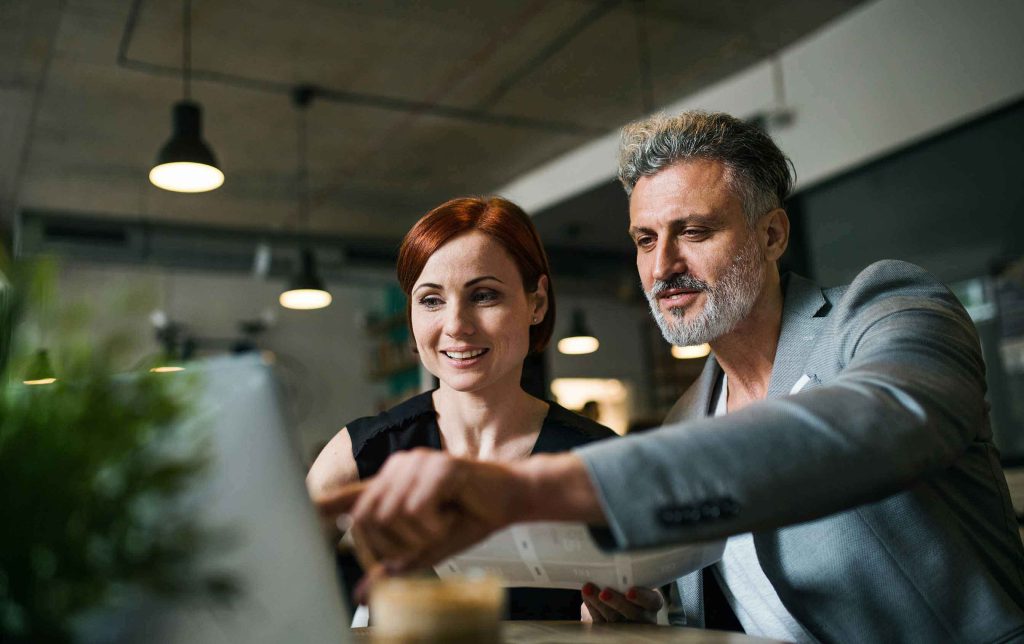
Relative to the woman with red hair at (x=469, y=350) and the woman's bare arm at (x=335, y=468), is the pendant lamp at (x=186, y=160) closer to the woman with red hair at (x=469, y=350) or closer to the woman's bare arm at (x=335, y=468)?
the woman with red hair at (x=469, y=350)

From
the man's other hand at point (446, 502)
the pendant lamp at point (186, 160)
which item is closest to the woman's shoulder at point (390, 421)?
→ the man's other hand at point (446, 502)

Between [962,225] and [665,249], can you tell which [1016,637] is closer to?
[665,249]

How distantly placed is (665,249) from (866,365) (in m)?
0.81

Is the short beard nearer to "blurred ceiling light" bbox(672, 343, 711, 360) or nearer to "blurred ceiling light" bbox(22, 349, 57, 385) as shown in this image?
"blurred ceiling light" bbox(22, 349, 57, 385)

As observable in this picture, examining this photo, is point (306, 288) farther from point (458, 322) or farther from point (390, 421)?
point (458, 322)

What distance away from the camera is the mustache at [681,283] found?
1837mm

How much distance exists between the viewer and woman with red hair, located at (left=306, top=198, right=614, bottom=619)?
1.96 metres

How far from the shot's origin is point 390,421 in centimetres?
204

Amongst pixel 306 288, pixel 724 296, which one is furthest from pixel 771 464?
pixel 306 288

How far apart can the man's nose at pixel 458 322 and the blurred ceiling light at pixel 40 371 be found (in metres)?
1.33

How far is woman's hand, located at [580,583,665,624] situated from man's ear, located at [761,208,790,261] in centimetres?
83

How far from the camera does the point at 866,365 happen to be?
106cm

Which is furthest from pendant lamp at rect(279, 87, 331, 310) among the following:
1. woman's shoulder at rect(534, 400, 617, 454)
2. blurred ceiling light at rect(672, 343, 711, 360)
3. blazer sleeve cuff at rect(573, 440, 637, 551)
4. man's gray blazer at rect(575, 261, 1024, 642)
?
blazer sleeve cuff at rect(573, 440, 637, 551)

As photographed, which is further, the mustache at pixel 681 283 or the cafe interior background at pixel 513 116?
the cafe interior background at pixel 513 116
